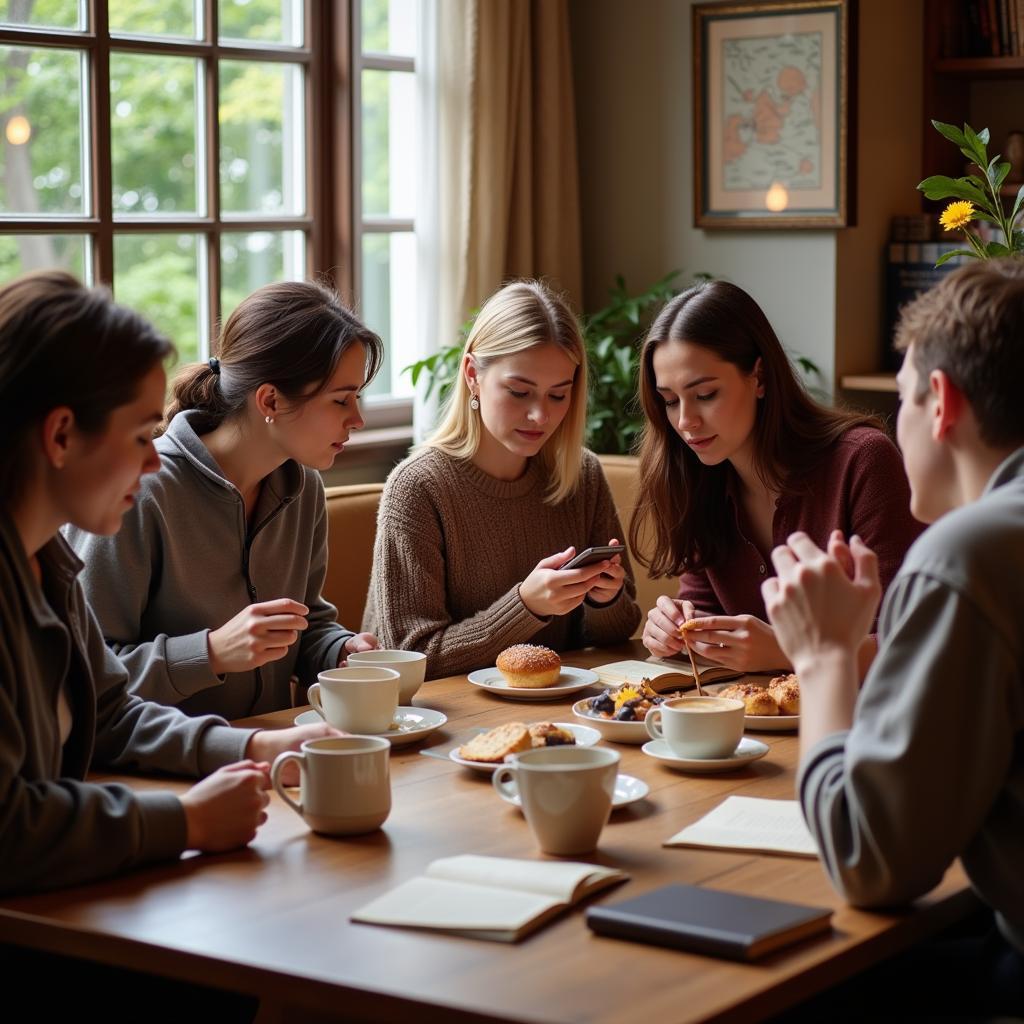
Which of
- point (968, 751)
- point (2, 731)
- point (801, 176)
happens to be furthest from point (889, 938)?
point (801, 176)

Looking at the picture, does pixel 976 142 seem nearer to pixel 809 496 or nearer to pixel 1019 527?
pixel 809 496

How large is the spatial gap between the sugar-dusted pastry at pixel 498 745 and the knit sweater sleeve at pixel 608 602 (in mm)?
783

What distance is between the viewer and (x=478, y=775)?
1.85 metres

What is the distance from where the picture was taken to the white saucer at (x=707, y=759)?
1838 millimetres

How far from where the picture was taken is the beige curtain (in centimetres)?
439

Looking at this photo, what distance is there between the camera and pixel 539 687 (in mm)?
2254

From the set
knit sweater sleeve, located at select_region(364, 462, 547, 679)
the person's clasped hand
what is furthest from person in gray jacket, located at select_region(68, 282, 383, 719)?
the person's clasped hand

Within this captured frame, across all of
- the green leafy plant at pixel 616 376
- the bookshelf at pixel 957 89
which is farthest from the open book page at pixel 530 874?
the bookshelf at pixel 957 89

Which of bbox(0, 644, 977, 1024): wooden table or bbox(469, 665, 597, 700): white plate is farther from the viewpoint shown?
bbox(469, 665, 597, 700): white plate

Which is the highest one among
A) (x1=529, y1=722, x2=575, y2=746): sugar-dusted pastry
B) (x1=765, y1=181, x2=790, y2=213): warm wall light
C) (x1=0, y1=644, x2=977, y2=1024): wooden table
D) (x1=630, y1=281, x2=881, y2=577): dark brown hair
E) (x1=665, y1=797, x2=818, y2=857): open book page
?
(x1=765, y1=181, x2=790, y2=213): warm wall light

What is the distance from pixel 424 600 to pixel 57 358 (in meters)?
1.12

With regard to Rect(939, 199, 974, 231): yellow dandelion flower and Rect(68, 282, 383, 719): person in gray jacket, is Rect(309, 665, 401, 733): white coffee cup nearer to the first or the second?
Rect(68, 282, 383, 719): person in gray jacket

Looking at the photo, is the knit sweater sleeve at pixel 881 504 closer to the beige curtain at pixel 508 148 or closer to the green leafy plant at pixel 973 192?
the green leafy plant at pixel 973 192

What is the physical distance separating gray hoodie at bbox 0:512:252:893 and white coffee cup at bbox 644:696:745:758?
0.61 meters
